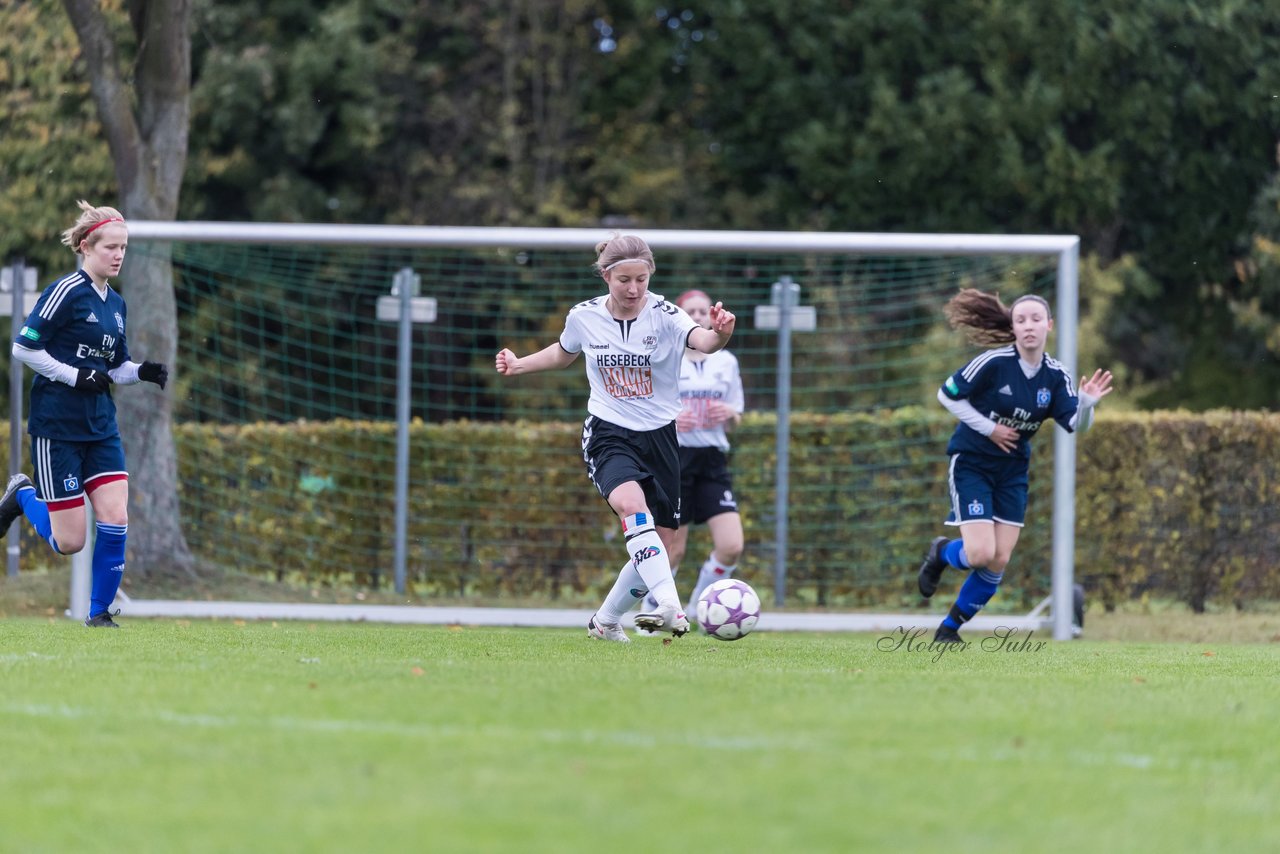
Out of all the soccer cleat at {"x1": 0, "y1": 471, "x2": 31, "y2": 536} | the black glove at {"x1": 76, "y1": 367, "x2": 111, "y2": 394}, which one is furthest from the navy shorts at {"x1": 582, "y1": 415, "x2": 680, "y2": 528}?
the soccer cleat at {"x1": 0, "y1": 471, "x2": 31, "y2": 536}

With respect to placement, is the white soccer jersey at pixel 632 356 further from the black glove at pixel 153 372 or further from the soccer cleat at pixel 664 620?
the black glove at pixel 153 372

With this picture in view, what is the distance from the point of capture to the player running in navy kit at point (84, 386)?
27.8 feet

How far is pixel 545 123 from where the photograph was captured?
80.9ft

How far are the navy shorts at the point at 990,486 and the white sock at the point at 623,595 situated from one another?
2049mm

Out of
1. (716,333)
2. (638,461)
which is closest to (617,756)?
(716,333)

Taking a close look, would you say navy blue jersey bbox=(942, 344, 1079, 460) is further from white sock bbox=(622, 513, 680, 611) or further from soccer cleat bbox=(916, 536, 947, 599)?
white sock bbox=(622, 513, 680, 611)

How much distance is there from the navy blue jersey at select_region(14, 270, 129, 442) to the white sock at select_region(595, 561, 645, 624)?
293 centimetres

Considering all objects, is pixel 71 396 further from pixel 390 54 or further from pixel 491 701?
pixel 390 54

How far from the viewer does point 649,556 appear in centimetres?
744

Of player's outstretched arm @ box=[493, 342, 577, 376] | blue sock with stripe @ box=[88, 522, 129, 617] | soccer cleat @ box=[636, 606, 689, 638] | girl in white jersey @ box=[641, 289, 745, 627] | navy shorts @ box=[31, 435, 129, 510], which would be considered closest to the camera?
soccer cleat @ box=[636, 606, 689, 638]

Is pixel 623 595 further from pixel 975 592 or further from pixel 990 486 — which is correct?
pixel 990 486

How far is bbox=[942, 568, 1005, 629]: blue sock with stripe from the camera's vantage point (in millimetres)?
9062

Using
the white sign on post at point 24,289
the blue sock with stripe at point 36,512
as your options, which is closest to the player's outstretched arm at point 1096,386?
the blue sock with stripe at point 36,512

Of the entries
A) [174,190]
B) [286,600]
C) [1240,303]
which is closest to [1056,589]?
[286,600]
